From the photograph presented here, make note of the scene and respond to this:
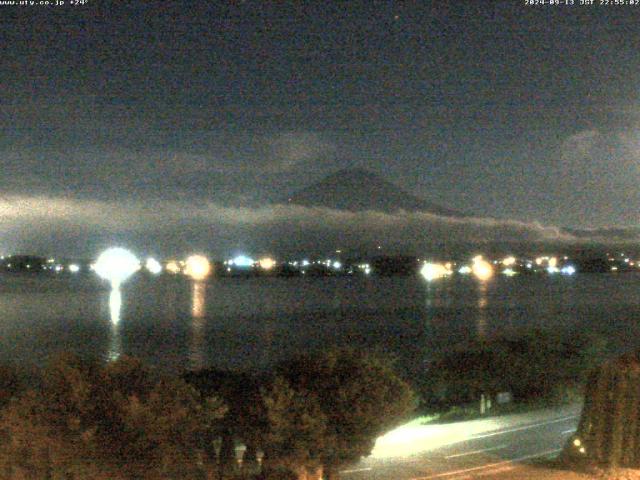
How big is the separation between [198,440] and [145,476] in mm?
830

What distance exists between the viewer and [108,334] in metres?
58.5

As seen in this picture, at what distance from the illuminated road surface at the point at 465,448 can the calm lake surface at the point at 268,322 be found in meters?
10.6

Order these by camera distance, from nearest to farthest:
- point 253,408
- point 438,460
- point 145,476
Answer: point 145,476, point 253,408, point 438,460

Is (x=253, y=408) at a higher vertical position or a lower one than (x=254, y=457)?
higher

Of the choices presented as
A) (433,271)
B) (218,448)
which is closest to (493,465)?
(218,448)

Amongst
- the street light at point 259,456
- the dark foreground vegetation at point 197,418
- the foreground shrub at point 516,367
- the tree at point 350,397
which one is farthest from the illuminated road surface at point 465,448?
the foreground shrub at point 516,367

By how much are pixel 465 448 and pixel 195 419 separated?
7143 millimetres

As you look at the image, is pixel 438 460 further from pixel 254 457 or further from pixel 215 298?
pixel 215 298

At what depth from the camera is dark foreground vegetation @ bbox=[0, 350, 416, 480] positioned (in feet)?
24.9

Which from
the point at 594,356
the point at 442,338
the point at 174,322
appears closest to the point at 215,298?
the point at 174,322

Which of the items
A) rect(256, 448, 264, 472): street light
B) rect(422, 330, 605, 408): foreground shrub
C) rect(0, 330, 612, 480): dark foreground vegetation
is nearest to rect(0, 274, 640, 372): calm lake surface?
rect(422, 330, 605, 408): foreground shrub

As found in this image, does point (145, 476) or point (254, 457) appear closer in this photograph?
point (145, 476)

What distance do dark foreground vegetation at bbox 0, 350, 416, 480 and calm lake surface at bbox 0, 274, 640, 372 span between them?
18.1 meters

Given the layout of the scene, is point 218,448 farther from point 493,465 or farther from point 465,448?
point 465,448
